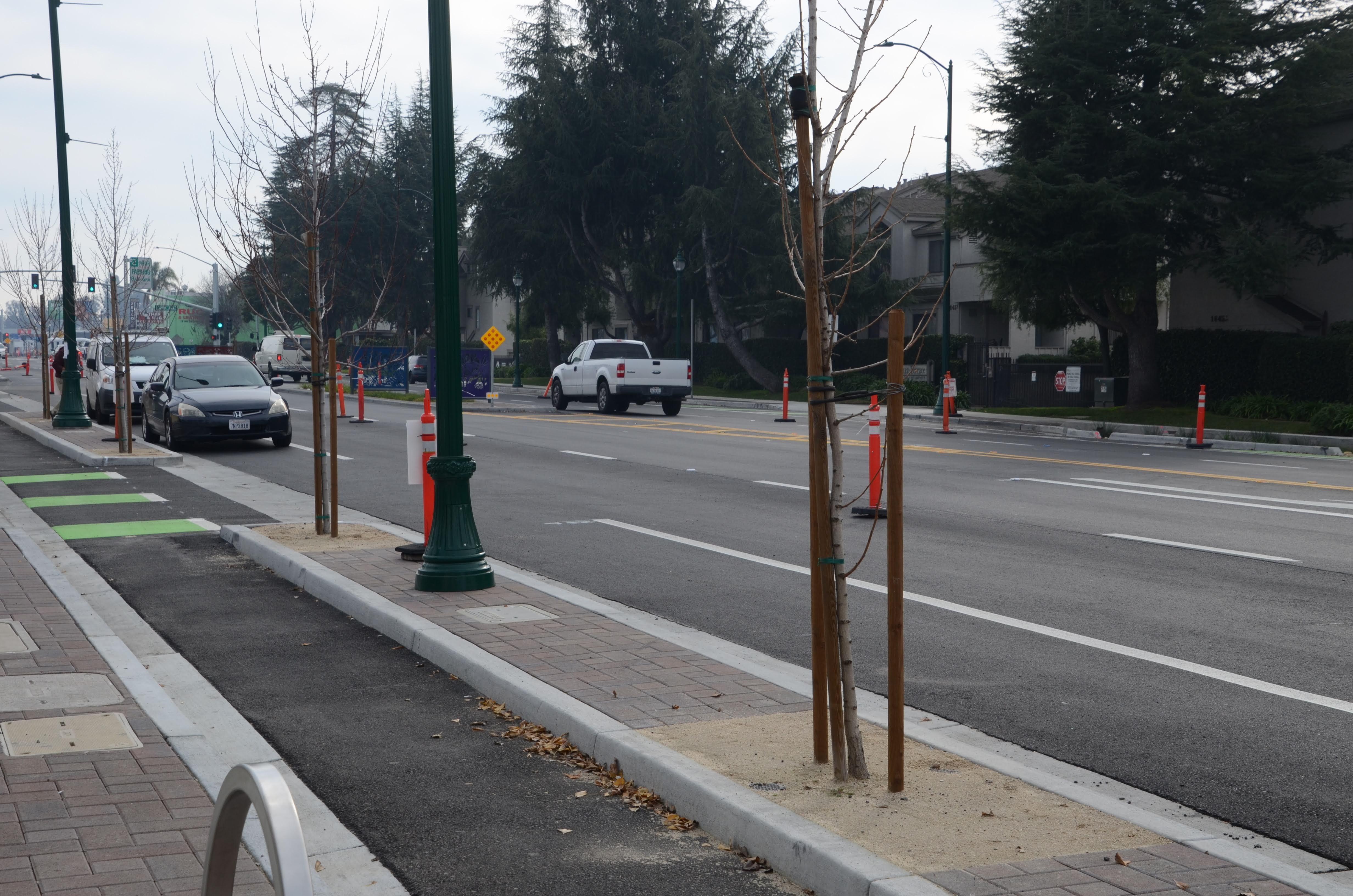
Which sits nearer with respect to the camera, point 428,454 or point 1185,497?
point 428,454

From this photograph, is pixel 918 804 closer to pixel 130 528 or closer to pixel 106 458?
pixel 130 528

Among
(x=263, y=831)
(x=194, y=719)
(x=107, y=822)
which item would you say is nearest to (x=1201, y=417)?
(x=194, y=719)

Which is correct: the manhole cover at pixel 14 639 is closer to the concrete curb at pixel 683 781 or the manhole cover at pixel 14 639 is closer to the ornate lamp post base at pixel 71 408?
the concrete curb at pixel 683 781

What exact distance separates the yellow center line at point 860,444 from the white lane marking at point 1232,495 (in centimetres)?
35

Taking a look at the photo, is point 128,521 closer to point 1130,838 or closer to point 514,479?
point 514,479

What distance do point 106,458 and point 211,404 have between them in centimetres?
303

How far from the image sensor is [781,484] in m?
16.6

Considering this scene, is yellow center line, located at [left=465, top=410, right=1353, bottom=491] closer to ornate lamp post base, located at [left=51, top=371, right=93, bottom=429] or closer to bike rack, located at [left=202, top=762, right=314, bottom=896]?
ornate lamp post base, located at [left=51, top=371, right=93, bottom=429]

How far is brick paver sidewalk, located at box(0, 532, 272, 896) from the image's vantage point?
13.9 ft

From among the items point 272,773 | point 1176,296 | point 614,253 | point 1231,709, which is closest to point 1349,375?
point 1176,296

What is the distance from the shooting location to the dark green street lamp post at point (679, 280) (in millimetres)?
47875

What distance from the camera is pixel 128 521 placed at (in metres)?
13.0

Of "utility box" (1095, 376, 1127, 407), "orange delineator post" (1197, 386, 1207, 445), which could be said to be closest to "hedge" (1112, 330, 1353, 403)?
"utility box" (1095, 376, 1127, 407)

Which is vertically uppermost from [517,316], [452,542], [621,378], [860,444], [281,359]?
[517,316]
